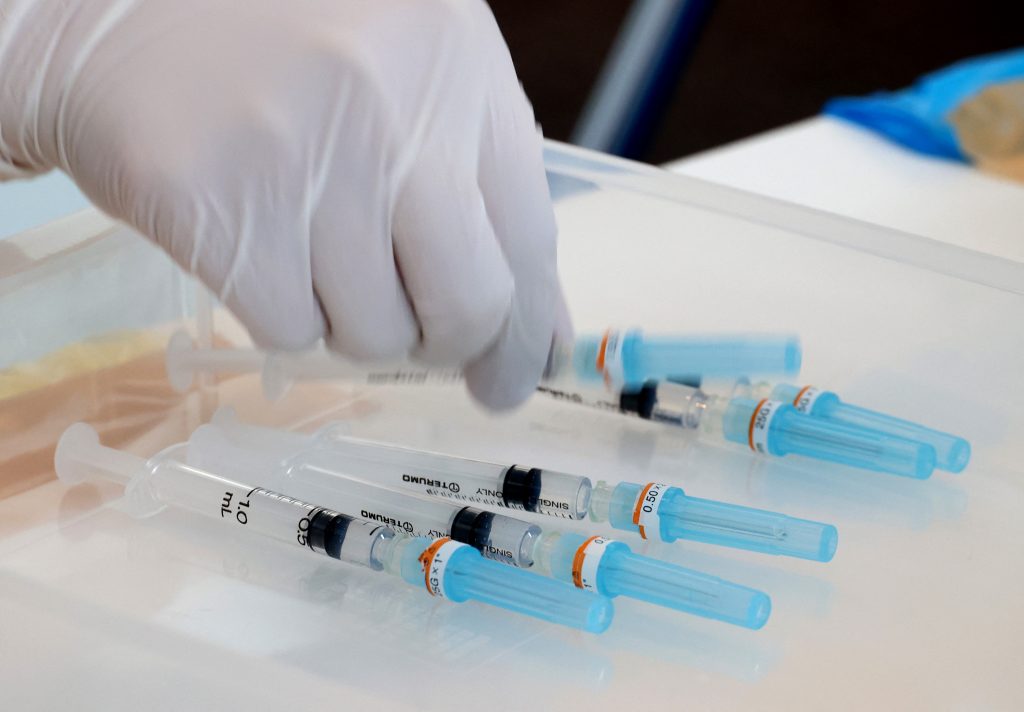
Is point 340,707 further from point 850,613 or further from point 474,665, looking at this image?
point 850,613

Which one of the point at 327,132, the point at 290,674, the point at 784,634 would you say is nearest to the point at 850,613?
the point at 784,634

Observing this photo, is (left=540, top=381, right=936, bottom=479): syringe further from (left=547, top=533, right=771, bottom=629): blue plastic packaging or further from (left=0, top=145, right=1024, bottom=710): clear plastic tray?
(left=547, top=533, right=771, bottom=629): blue plastic packaging

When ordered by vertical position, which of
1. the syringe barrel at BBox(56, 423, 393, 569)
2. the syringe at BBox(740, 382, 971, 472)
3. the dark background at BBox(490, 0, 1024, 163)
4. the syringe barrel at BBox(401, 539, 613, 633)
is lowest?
the syringe barrel at BBox(56, 423, 393, 569)

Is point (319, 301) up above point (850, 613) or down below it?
above

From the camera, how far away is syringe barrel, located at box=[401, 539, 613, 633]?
0.76 meters

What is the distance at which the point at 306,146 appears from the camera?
31.6 inches

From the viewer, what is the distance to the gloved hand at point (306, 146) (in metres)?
0.79

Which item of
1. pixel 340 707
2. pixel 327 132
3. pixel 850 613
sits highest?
pixel 327 132

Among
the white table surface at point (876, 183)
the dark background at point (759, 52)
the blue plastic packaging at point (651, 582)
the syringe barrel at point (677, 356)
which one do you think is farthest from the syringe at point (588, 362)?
the dark background at point (759, 52)

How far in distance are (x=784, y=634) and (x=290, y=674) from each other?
0.32 metres

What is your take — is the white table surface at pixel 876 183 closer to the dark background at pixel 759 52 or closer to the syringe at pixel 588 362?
the syringe at pixel 588 362

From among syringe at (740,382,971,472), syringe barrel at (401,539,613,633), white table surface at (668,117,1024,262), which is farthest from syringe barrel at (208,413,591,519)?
white table surface at (668,117,1024,262)

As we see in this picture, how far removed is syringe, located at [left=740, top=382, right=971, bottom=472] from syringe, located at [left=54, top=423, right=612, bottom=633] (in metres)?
0.31

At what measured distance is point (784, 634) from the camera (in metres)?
0.78
